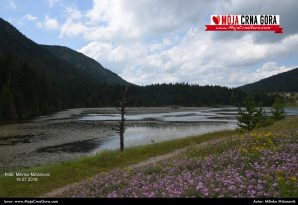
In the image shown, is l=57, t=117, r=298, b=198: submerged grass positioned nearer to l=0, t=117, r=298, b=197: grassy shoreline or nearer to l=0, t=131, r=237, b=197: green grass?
l=0, t=117, r=298, b=197: grassy shoreline

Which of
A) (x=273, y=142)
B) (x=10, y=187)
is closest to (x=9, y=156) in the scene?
(x=10, y=187)

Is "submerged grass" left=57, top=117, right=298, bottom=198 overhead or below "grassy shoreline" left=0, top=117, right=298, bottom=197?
overhead

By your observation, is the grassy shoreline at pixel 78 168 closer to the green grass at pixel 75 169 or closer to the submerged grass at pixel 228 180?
the green grass at pixel 75 169

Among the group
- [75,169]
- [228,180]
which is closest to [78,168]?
[75,169]

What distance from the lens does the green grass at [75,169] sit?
20.9 metres

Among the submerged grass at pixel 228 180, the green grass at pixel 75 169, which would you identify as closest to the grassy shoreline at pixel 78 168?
the green grass at pixel 75 169

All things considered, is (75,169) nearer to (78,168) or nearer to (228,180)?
(78,168)

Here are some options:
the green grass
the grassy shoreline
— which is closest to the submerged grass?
the grassy shoreline

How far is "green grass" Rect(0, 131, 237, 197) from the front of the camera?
2089cm

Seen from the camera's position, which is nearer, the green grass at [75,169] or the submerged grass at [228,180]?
the submerged grass at [228,180]

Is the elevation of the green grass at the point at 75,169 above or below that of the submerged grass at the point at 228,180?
below
